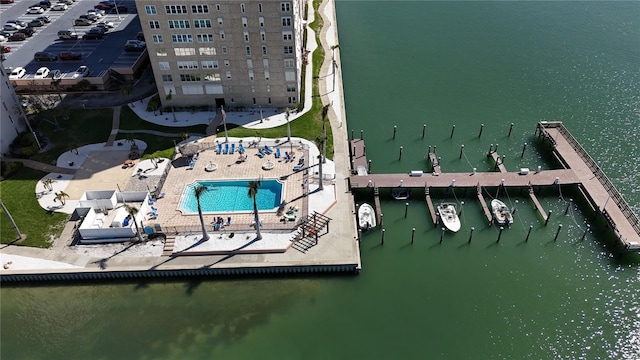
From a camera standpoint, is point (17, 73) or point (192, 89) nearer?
point (192, 89)

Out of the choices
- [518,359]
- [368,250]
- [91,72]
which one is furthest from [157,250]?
[91,72]

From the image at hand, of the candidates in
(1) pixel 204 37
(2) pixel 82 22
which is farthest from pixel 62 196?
(2) pixel 82 22

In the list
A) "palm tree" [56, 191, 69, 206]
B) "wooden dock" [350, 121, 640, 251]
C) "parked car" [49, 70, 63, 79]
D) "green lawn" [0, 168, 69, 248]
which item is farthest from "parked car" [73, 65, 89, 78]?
"wooden dock" [350, 121, 640, 251]

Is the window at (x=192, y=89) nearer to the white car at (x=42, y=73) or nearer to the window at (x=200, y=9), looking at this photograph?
the window at (x=200, y=9)

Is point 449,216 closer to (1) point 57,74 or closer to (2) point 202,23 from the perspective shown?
(2) point 202,23

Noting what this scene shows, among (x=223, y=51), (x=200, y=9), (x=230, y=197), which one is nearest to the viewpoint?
(x=230, y=197)

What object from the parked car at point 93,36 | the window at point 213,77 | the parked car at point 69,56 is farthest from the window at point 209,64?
the parked car at point 93,36

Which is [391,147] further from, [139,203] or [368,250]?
[139,203]
